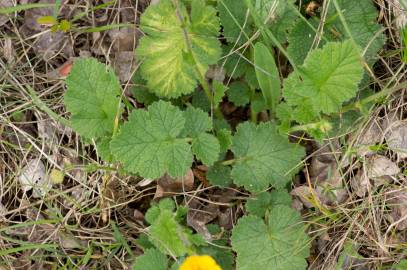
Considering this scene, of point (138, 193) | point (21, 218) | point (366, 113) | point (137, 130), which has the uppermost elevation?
point (366, 113)

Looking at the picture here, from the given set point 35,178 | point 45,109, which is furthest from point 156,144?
point 35,178

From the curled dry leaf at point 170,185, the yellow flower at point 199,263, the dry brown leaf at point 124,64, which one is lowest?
the curled dry leaf at point 170,185

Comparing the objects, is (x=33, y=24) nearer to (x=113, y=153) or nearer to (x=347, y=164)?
(x=113, y=153)

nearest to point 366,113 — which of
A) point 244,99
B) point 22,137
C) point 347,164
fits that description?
point 347,164

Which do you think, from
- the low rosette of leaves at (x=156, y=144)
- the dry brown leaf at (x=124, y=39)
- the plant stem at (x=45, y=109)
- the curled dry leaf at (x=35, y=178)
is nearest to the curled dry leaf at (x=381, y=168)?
the low rosette of leaves at (x=156, y=144)

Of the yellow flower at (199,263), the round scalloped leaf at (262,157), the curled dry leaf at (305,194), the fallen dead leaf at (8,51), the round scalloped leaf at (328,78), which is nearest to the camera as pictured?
the yellow flower at (199,263)

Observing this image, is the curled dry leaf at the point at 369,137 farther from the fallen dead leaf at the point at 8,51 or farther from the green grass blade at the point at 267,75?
the fallen dead leaf at the point at 8,51
